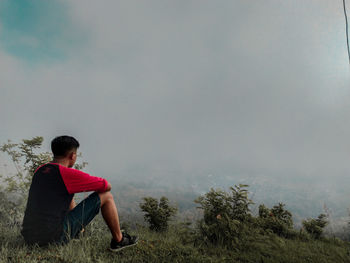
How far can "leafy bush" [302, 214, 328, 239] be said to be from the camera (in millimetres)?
6883

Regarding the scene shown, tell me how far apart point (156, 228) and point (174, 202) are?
2.92ft

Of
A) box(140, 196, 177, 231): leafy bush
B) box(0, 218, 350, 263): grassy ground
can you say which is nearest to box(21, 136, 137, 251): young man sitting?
box(0, 218, 350, 263): grassy ground

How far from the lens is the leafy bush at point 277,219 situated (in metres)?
6.41

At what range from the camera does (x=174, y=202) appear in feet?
21.7

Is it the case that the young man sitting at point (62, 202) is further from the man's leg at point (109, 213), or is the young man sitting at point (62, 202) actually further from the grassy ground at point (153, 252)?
the grassy ground at point (153, 252)

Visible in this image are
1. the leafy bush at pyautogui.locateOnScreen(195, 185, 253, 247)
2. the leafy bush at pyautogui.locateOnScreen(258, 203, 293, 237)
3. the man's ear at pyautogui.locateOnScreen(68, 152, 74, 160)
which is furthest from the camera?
the leafy bush at pyautogui.locateOnScreen(258, 203, 293, 237)

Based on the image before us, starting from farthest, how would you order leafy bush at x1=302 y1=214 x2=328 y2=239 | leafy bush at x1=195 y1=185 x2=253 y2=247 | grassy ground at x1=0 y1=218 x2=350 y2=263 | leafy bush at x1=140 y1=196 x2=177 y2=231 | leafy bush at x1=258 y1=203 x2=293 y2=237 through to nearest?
1. leafy bush at x1=302 y1=214 x2=328 y2=239
2. leafy bush at x1=258 y1=203 x2=293 y2=237
3. leafy bush at x1=140 y1=196 x2=177 y2=231
4. leafy bush at x1=195 y1=185 x2=253 y2=247
5. grassy ground at x1=0 y1=218 x2=350 y2=263

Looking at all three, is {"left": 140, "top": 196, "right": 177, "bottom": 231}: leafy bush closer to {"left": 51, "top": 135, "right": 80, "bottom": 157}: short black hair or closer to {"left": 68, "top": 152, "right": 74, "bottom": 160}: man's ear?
{"left": 68, "top": 152, "right": 74, "bottom": 160}: man's ear

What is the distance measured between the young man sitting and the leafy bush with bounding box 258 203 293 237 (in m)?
4.70

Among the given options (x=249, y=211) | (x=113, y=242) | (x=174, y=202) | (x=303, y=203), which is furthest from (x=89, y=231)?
(x=303, y=203)

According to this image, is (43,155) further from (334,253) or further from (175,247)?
(334,253)

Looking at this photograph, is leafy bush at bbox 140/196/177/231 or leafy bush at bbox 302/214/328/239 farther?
leafy bush at bbox 302/214/328/239

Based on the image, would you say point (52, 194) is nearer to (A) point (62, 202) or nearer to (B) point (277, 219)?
(A) point (62, 202)

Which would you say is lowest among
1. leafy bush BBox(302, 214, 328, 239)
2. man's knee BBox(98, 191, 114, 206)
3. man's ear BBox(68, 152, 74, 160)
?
leafy bush BBox(302, 214, 328, 239)
